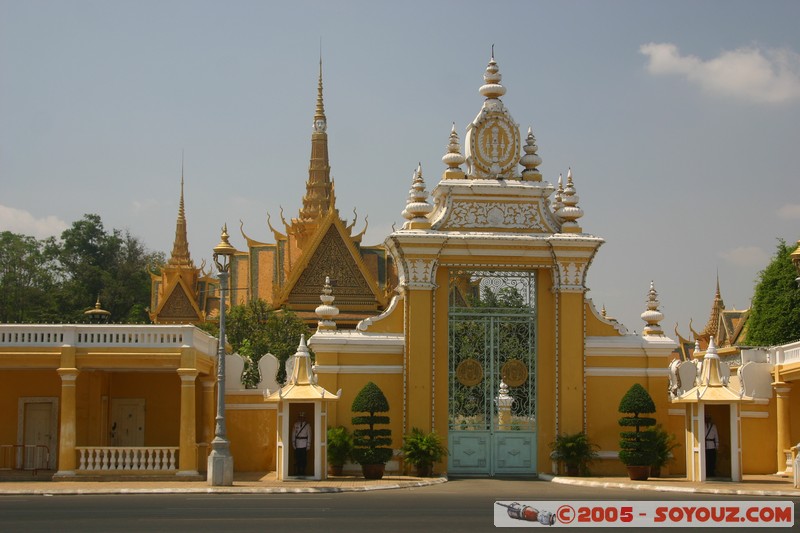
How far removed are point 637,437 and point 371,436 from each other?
565 centimetres

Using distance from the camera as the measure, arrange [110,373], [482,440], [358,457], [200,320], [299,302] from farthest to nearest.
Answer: [200,320] → [299,302] → [110,373] → [482,440] → [358,457]

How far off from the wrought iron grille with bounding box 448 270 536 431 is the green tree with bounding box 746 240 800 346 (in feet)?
72.4

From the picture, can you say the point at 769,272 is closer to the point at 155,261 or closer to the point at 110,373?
the point at 110,373

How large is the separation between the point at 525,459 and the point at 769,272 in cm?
2546

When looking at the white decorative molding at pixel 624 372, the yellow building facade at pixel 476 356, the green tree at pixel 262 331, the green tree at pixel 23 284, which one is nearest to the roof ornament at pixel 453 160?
the yellow building facade at pixel 476 356

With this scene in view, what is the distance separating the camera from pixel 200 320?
203 ft

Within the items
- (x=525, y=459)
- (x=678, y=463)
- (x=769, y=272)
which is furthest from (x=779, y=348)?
(x=769, y=272)

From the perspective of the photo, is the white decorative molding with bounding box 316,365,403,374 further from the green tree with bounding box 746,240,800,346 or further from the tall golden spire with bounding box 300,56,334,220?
the tall golden spire with bounding box 300,56,334,220

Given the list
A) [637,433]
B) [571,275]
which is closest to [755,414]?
[637,433]

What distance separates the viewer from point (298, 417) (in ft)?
87.6

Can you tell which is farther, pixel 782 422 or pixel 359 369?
pixel 782 422

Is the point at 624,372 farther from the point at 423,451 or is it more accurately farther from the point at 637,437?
the point at 423,451

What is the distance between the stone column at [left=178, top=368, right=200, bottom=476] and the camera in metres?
27.0

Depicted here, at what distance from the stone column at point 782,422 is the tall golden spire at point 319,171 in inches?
1596
